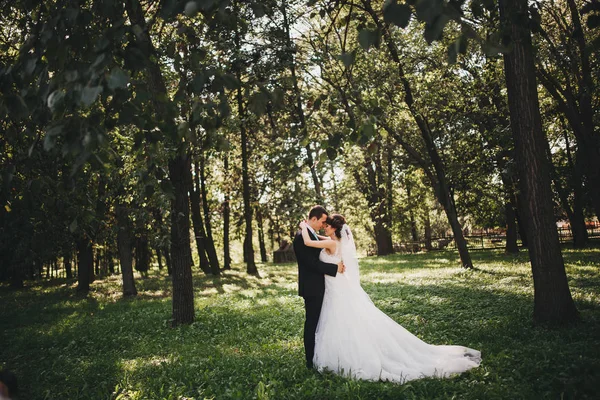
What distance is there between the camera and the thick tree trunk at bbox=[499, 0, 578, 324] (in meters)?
8.47

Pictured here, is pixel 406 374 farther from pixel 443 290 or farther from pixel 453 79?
pixel 453 79

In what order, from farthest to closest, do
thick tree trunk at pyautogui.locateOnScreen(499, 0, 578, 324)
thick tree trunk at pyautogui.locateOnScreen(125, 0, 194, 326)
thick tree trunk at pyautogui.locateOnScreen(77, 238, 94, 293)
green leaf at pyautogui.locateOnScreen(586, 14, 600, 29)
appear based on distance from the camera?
thick tree trunk at pyautogui.locateOnScreen(77, 238, 94, 293), thick tree trunk at pyautogui.locateOnScreen(125, 0, 194, 326), thick tree trunk at pyautogui.locateOnScreen(499, 0, 578, 324), green leaf at pyautogui.locateOnScreen(586, 14, 600, 29)

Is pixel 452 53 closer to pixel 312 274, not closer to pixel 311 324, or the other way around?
pixel 312 274

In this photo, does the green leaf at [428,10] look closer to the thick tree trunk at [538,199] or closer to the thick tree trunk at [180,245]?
the thick tree trunk at [538,199]

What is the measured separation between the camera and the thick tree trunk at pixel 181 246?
37.0ft

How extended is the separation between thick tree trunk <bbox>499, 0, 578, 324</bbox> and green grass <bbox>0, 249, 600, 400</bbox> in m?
0.54

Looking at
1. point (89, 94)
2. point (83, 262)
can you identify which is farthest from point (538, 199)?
point (83, 262)

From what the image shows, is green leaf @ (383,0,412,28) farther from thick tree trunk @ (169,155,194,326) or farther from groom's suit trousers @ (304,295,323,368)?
thick tree trunk @ (169,155,194,326)

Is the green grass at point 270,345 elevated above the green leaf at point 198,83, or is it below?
below

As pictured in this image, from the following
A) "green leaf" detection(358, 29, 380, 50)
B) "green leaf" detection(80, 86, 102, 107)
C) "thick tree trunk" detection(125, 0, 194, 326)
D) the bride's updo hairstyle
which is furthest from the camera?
"thick tree trunk" detection(125, 0, 194, 326)

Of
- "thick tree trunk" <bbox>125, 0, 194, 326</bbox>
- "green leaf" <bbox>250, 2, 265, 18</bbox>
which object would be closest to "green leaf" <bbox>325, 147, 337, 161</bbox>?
"green leaf" <bbox>250, 2, 265, 18</bbox>

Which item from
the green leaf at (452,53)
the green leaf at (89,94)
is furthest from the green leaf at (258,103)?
the green leaf at (452,53)

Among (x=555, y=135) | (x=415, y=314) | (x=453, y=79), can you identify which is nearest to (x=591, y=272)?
(x=415, y=314)

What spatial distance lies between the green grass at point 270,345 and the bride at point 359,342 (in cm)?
32
